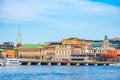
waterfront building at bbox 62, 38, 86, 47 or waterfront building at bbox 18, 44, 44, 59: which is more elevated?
waterfront building at bbox 62, 38, 86, 47

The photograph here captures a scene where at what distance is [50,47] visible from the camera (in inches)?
6373

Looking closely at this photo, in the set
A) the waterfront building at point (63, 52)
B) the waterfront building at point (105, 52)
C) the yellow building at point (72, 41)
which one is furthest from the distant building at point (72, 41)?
the waterfront building at point (105, 52)

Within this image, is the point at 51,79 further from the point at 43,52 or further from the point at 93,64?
the point at 43,52

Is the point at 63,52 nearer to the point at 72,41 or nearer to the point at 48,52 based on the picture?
the point at 72,41

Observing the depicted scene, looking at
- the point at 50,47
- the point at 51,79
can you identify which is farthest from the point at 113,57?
the point at 51,79

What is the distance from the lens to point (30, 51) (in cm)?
17125

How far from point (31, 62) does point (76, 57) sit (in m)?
25.7

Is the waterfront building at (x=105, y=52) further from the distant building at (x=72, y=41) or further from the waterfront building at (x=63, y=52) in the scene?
the waterfront building at (x=63, y=52)

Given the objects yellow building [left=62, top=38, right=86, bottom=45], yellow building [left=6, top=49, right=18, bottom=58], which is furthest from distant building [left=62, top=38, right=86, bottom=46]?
yellow building [left=6, top=49, right=18, bottom=58]

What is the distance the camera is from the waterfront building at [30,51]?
168m

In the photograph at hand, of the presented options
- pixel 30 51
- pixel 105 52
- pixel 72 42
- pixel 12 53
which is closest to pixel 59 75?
pixel 105 52

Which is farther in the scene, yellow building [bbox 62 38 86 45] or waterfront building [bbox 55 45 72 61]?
yellow building [bbox 62 38 86 45]

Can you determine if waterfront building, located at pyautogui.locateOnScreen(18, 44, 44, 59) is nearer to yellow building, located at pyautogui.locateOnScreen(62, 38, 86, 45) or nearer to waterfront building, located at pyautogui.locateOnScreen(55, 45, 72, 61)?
yellow building, located at pyautogui.locateOnScreen(62, 38, 86, 45)

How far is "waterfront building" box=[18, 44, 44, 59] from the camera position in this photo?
6628 inches
